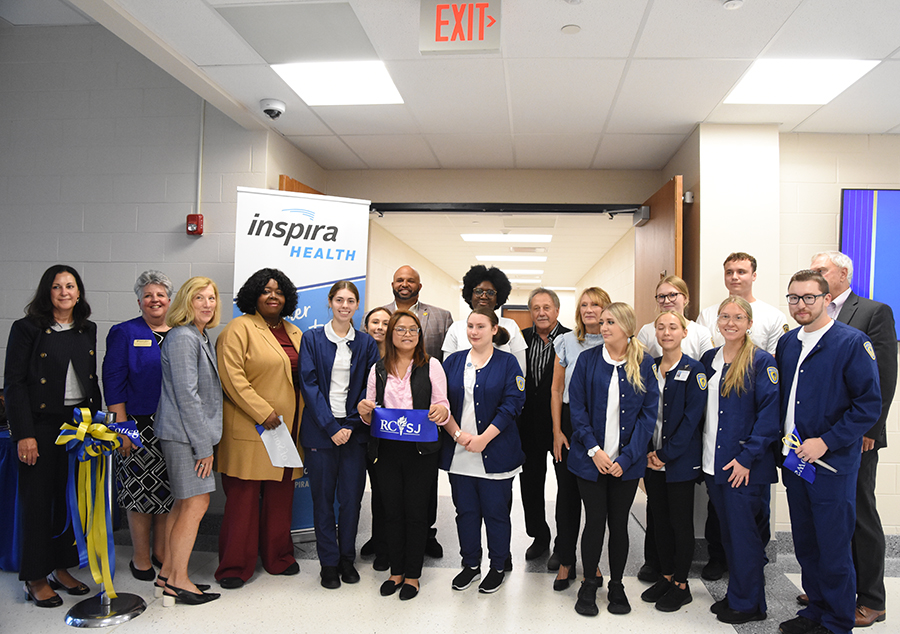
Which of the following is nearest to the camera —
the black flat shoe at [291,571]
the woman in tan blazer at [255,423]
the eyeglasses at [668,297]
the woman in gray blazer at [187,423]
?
the woman in gray blazer at [187,423]

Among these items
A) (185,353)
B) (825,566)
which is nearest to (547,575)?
(825,566)

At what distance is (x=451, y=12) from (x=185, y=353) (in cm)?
204

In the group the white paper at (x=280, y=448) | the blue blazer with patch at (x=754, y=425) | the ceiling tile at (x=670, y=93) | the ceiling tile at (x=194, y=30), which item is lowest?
the white paper at (x=280, y=448)

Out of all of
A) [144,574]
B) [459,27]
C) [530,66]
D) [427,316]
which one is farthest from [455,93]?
[144,574]

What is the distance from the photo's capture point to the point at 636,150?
4.65m

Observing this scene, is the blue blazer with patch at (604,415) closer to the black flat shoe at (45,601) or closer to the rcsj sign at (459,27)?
the rcsj sign at (459,27)

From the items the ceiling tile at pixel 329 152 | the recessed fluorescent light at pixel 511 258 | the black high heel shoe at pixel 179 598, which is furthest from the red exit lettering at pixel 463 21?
the recessed fluorescent light at pixel 511 258

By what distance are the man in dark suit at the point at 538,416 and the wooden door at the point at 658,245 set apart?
129 cm

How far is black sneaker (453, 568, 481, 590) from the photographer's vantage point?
3.02m

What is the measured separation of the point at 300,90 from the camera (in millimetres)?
3580

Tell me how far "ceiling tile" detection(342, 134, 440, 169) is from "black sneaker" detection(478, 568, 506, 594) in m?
3.13

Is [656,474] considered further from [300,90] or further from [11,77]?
[11,77]

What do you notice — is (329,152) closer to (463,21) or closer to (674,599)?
(463,21)

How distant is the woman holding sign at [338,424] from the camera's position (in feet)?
9.91
